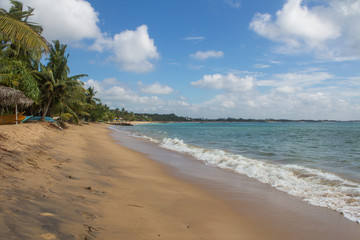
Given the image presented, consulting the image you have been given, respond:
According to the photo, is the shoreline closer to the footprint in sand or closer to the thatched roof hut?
the footprint in sand

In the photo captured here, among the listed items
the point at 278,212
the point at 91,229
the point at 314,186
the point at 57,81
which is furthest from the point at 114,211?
the point at 57,81

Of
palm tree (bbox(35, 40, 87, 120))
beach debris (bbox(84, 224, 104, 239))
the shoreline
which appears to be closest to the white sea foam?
the shoreline

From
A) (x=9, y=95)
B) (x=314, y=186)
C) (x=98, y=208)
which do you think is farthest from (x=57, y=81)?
(x=314, y=186)

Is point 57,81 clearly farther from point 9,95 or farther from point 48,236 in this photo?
point 48,236

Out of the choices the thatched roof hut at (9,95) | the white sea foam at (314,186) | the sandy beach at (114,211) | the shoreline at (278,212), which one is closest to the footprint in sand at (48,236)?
the sandy beach at (114,211)

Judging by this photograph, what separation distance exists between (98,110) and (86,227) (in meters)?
64.6

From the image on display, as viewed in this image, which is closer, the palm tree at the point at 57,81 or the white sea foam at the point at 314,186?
the white sea foam at the point at 314,186

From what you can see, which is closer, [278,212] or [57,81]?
[278,212]

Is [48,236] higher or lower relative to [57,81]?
lower

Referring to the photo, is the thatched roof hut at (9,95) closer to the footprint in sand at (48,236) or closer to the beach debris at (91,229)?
the beach debris at (91,229)

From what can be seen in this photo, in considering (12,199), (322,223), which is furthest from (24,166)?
(322,223)

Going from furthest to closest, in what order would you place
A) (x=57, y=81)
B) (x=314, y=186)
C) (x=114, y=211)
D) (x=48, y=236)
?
(x=57, y=81), (x=314, y=186), (x=114, y=211), (x=48, y=236)

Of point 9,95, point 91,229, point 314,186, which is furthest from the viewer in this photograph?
point 9,95

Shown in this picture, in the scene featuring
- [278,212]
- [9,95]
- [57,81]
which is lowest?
[278,212]
